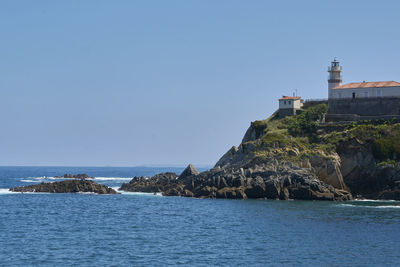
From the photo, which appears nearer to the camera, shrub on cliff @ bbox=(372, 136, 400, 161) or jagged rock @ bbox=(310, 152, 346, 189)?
jagged rock @ bbox=(310, 152, 346, 189)

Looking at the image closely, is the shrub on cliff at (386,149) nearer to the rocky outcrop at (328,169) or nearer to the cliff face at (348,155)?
the cliff face at (348,155)

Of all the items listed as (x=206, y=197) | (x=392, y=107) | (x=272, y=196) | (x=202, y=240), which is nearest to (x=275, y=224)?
(x=202, y=240)

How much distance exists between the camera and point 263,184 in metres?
72.6

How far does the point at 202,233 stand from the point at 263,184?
26617mm

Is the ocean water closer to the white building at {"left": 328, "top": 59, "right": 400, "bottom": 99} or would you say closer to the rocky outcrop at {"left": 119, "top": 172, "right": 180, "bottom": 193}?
the rocky outcrop at {"left": 119, "top": 172, "right": 180, "bottom": 193}

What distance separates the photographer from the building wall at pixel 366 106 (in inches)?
3428

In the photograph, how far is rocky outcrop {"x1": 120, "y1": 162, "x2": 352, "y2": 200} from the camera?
70875mm

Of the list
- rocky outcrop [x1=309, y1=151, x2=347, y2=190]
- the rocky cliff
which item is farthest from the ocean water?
rocky outcrop [x1=309, y1=151, x2=347, y2=190]

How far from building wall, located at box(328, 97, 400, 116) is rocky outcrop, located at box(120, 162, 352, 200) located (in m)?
20.7

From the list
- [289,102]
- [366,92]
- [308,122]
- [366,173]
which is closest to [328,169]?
[366,173]

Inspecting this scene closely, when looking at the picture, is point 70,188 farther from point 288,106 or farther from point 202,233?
point 202,233

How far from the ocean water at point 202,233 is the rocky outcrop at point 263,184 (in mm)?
2765

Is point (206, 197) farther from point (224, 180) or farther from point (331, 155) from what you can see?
point (331, 155)

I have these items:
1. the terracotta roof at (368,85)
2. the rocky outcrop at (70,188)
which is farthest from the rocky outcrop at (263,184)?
the terracotta roof at (368,85)
